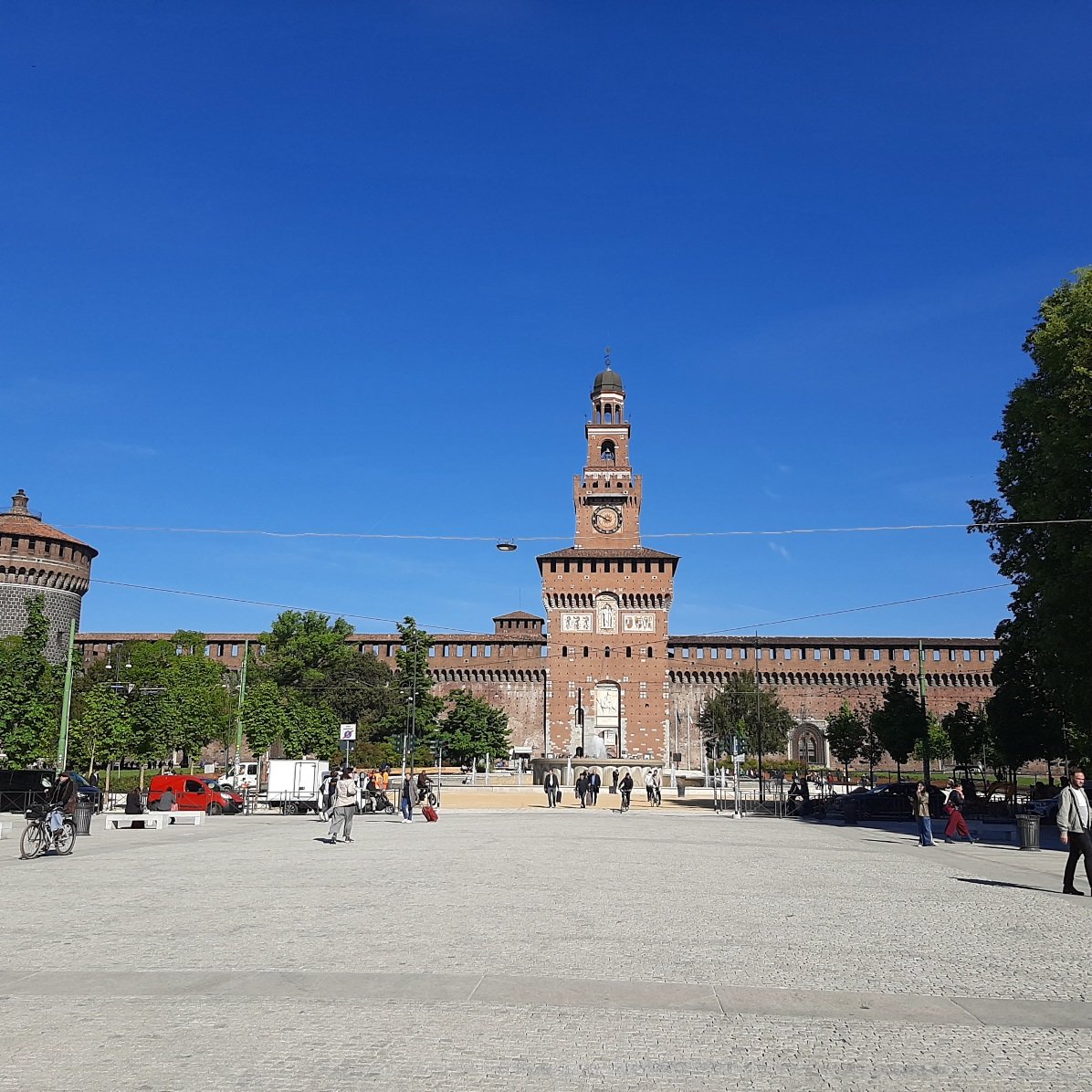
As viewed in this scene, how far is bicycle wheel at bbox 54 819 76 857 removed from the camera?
760 inches

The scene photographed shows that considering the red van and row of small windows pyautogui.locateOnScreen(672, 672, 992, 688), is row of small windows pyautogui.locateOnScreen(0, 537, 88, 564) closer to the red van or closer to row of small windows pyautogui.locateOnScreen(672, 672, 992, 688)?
the red van

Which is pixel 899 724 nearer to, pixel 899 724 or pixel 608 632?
pixel 899 724

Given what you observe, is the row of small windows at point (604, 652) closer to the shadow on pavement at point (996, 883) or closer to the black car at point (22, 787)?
the black car at point (22, 787)

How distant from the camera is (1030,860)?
67.7 feet

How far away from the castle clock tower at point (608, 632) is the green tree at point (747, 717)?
5.45m

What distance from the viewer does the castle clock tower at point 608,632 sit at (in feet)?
260

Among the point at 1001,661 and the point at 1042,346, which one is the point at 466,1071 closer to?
the point at 1042,346

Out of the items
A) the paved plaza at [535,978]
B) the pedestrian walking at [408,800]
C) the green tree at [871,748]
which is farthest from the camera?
the green tree at [871,748]

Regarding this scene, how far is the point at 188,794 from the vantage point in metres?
35.4

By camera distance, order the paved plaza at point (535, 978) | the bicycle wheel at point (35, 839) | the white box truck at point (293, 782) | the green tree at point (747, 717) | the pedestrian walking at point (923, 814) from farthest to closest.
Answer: the green tree at point (747, 717) < the white box truck at point (293, 782) < the pedestrian walking at point (923, 814) < the bicycle wheel at point (35, 839) < the paved plaza at point (535, 978)

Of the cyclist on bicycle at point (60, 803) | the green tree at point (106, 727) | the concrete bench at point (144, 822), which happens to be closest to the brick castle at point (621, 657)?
the green tree at point (106, 727)

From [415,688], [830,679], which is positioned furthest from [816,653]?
[415,688]

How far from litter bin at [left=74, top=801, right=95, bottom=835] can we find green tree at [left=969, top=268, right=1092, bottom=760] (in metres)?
22.5

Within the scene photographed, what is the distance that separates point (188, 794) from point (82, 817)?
10593 mm
